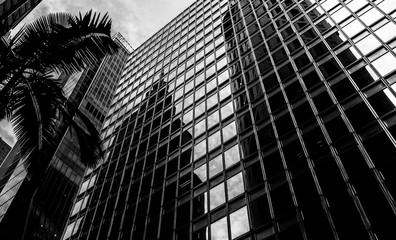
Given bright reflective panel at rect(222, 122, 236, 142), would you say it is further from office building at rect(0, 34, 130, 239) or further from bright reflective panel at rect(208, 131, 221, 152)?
office building at rect(0, 34, 130, 239)

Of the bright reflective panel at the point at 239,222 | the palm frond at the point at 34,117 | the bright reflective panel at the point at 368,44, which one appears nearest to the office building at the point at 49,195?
the bright reflective panel at the point at 239,222

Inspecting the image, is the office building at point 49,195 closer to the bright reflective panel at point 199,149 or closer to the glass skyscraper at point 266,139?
the glass skyscraper at point 266,139

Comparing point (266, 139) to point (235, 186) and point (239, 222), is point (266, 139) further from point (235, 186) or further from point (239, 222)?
point (239, 222)

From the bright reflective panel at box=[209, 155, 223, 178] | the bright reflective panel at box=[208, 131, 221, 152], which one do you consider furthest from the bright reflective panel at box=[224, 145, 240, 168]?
the bright reflective panel at box=[208, 131, 221, 152]

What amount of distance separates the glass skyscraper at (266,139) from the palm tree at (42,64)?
11.9 meters

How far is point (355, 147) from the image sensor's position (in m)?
18.5

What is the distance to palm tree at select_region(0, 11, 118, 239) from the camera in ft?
33.6

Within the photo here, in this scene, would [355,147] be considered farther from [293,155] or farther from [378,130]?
[293,155]

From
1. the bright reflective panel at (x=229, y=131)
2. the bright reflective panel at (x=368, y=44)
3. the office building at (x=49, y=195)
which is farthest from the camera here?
the office building at (x=49, y=195)

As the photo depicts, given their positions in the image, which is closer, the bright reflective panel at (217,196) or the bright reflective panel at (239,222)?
the bright reflective panel at (239,222)

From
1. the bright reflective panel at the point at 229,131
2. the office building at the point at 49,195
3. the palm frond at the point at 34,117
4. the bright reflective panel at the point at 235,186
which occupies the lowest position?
the bright reflective panel at the point at 235,186

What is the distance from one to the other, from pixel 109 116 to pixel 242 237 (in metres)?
31.0

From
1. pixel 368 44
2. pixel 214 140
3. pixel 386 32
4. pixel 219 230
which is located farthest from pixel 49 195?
pixel 386 32

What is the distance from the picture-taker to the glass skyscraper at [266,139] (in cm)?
1762
